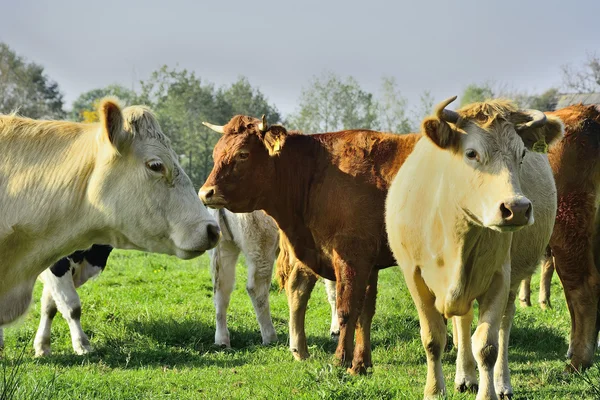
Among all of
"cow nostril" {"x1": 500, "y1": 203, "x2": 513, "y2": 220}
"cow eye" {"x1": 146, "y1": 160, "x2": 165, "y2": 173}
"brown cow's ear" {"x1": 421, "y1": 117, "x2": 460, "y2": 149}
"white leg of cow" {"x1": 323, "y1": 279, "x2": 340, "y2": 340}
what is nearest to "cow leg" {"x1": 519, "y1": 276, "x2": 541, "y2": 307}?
"white leg of cow" {"x1": 323, "y1": 279, "x2": 340, "y2": 340}

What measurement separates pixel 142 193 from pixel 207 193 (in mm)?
3000

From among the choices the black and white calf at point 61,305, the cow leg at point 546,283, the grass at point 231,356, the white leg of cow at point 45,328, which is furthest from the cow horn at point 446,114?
the cow leg at point 546,283

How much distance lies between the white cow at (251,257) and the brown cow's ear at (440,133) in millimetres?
4070

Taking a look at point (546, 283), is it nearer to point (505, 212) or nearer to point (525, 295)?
point (525, 295)

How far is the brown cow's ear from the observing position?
5.29 meters

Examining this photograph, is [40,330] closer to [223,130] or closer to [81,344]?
[81,344]

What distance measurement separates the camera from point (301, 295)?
26.3 feet

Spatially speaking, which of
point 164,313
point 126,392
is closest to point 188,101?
point 164,313

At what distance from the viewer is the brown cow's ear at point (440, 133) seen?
5.29 meters

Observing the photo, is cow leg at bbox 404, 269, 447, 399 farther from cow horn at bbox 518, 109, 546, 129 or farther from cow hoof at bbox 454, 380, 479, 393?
cow horn at bbox 518, 109, 546, 129

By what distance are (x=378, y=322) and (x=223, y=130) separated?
304 centimetres

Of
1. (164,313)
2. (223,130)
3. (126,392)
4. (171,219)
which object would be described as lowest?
(126,392)

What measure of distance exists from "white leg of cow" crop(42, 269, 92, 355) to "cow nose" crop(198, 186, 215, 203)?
2.03 m

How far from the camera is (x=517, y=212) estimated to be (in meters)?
4.70
